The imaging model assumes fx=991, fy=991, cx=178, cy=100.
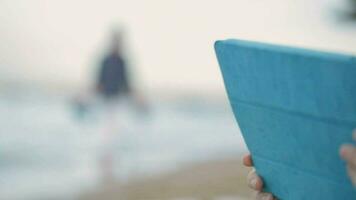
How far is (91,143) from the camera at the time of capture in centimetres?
936

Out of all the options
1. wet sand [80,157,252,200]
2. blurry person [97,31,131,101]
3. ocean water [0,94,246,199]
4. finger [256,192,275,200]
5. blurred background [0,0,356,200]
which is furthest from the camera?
blurry person [97,31,131,101]

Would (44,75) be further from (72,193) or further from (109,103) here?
(72,193)

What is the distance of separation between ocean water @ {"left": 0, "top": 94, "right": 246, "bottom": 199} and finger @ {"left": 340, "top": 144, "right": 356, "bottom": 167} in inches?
247

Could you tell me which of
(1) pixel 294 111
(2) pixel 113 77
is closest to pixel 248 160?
(1) pixel 294 111

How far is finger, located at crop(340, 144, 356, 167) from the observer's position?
151 cm

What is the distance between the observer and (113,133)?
9.51m

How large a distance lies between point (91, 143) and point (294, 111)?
779 cm

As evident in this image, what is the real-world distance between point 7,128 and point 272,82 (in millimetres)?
8317

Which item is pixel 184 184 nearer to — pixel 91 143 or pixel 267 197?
pixel 91 143

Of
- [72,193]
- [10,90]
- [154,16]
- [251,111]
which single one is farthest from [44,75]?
[251,111]

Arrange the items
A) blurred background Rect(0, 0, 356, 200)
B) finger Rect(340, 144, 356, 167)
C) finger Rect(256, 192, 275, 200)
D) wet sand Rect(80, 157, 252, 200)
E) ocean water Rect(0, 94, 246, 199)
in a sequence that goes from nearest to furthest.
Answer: finger Rect(340, 144, 356, 167) → finger Rect(256, 192, 275, 200) → wet sand Rect(80, 157, 252, 200) → ocean water Rect(0, 94, 246, 199) → blurred background Rect(0, 0, 356, 200)

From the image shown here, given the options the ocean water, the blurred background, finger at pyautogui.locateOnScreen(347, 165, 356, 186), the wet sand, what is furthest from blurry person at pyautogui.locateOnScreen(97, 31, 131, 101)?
finger at pyautogui.locateOnScreen(347, 165, 356, 186)

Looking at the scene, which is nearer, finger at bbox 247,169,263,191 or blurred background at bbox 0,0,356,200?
finger at bbox 247,169,263,191

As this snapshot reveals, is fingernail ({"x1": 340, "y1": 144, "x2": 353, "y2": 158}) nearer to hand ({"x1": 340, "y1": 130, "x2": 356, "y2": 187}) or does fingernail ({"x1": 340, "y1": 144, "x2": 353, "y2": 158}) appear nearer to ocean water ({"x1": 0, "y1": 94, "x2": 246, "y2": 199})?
hand ({"x1": 340, "y1": 130, "x2": 356, "y2": 187})
